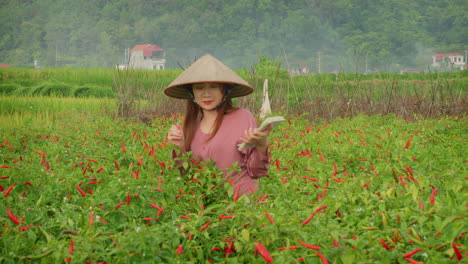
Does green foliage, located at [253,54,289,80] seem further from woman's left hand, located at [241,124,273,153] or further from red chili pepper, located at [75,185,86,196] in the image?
red chili pepper, located at [75,185,86,196]

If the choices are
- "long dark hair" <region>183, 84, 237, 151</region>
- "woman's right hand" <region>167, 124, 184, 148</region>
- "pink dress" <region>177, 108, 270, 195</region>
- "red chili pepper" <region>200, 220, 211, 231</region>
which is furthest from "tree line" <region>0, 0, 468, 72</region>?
"red chili pepper" <region>200, 220, 211, 231</region>

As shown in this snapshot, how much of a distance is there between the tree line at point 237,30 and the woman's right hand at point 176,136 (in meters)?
78.1

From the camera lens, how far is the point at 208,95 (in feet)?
9.47

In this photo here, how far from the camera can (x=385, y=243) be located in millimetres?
1468

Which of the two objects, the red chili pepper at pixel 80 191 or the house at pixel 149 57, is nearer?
the red chili pepper at pixel 80 191

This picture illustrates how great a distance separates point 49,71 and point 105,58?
67.5 metres

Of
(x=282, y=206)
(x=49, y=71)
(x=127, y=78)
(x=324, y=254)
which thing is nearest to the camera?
(x=324, y=254)

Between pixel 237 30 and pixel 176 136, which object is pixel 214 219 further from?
pixel 237 30

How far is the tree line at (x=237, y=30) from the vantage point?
81.8 metres

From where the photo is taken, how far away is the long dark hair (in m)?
2.87

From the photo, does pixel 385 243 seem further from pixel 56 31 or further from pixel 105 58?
pixel 56 31

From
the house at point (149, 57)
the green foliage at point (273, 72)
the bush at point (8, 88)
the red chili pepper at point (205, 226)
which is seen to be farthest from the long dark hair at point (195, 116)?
the house at point (149, 57)

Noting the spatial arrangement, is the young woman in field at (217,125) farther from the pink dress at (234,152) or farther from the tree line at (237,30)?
the tree line at (237,30)

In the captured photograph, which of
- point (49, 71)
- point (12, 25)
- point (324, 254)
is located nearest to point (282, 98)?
point (324, 254)
